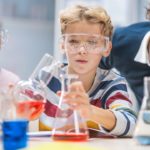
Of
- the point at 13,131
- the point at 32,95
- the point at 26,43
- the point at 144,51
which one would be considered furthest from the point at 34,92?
the point at 26,43

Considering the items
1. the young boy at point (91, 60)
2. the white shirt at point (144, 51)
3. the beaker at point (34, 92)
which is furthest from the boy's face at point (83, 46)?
the white shirt at point (144, 51)

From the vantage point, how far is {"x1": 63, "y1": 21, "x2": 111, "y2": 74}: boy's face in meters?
1.58

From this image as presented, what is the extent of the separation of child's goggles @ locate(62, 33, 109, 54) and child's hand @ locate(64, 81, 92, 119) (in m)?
0.46

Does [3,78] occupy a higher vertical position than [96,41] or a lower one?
lower

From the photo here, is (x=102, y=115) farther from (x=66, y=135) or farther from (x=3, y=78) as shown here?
(x=3, y=78)

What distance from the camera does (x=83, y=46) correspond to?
1.58 m

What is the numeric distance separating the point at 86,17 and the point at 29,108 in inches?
26.3

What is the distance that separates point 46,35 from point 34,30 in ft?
0.43

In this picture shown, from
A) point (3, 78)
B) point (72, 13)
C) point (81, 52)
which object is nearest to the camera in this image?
point (81, 52)

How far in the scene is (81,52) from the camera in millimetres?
1584

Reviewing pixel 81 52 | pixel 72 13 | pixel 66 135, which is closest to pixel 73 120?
pixel 66 135

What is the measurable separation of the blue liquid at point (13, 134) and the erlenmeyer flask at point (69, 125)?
0.55 ft

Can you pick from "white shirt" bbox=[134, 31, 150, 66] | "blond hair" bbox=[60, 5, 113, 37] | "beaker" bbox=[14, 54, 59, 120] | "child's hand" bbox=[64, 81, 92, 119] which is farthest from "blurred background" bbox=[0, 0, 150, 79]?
"child's hand" bbox=[64, 81, 92, 119]

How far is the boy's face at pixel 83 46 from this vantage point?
5.19 ft
